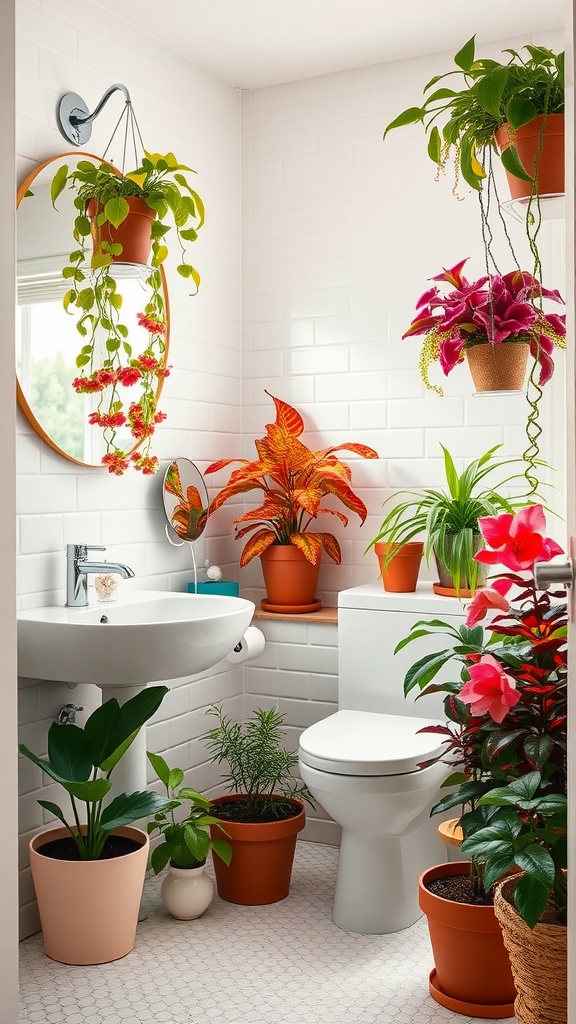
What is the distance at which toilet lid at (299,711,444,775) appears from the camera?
7.97ft

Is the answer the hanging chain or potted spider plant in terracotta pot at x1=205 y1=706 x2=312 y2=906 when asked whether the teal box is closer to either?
potted spider plant in terracotta pot at x1=205 y1=706 x2=312 y2=906

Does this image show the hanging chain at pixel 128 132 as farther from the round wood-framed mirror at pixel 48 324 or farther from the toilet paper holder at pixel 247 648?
the toilet paper holder at pixel 247 648

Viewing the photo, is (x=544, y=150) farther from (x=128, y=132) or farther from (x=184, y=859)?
(x=184, y=859)

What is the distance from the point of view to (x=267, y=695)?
3.37 meters

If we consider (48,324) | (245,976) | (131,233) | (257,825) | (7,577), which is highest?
(131,233)

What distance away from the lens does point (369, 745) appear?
8.37 ft

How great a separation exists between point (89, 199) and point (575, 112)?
1675 millimetres

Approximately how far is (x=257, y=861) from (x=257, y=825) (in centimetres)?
12

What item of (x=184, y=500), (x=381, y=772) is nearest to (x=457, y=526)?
(x=381, y=772)

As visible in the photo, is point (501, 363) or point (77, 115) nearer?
point (501, 363)

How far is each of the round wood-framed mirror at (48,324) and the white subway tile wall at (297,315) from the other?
0.71 ft

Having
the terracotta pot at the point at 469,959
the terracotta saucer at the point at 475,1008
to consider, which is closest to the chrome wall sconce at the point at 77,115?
the terracotta pot at the point at 469,959

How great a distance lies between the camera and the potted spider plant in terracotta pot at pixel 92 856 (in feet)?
7.51

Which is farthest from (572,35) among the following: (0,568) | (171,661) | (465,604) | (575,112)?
(465,604)
